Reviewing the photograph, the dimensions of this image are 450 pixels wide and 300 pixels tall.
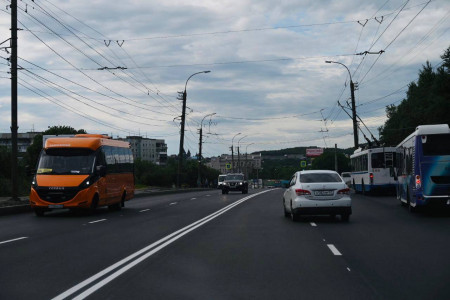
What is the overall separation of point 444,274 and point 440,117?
146ft

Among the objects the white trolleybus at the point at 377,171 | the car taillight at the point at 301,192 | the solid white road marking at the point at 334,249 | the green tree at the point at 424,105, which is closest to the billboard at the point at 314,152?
the green tree at the point at 424,105

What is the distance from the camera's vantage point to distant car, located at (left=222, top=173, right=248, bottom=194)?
53.1 meters

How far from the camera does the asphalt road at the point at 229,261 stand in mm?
7609

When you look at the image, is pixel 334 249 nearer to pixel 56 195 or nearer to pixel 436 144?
pixel 436 144

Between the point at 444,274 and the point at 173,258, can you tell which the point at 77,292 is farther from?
the point at 444,274

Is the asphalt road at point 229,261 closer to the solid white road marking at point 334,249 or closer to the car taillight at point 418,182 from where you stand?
the solid white road marking at point 334,249

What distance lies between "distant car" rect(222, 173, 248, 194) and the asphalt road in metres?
35.1

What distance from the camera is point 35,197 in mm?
22859

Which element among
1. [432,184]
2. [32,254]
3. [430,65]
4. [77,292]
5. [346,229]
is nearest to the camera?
[77,292]

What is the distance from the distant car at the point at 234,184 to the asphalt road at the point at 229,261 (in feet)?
115

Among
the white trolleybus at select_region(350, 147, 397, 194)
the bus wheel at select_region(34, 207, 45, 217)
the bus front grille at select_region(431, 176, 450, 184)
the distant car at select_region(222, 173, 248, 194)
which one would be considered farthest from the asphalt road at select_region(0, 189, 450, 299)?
the distant car at select_region(222, 173, 248, 194)

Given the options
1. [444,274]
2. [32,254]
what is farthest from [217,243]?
[444,274]

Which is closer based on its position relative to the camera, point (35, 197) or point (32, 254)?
point (32, 254)

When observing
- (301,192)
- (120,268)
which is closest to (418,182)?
(301,192)
